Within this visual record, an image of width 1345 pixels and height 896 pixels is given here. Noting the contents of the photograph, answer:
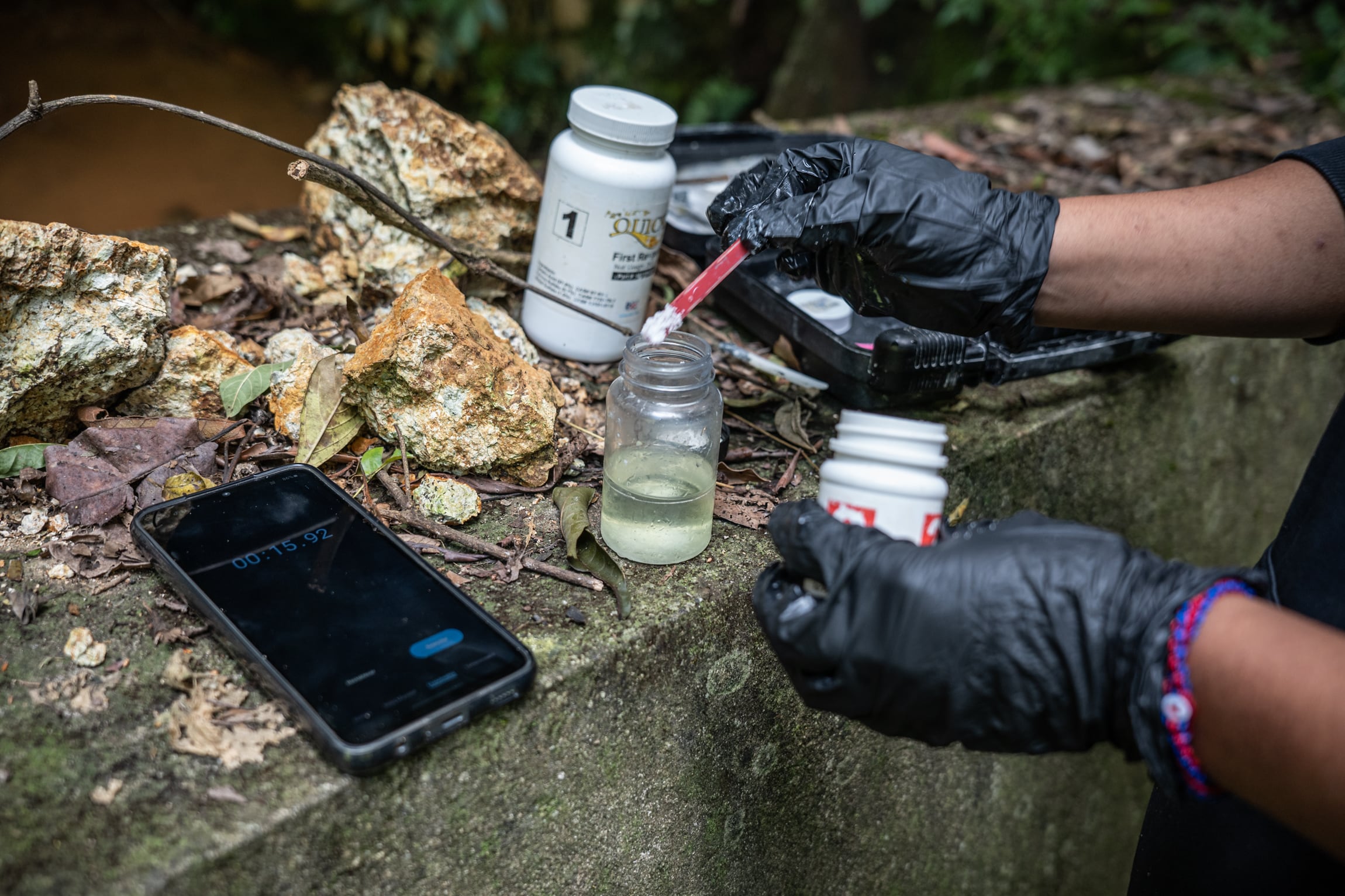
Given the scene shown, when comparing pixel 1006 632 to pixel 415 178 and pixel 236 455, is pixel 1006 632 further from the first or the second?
pixel 415 178

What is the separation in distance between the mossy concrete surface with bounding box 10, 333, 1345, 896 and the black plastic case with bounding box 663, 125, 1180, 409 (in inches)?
3.1

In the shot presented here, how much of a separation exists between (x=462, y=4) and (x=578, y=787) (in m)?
3.78

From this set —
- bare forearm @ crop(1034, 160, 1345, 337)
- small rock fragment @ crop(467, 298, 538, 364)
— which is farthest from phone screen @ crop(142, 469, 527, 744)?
bare forearm @ crop(1034, 160, 1345, 337)

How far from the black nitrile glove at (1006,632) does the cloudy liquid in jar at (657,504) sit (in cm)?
29

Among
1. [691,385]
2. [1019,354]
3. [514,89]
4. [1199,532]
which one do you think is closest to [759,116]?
[1019,354]

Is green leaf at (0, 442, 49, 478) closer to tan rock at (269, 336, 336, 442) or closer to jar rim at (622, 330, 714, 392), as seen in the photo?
tan rock at (269, 336, 336, 442)

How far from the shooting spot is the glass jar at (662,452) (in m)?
1.29

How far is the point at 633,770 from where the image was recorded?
4.07ft

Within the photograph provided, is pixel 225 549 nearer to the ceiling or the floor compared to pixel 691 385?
nearer to the floor

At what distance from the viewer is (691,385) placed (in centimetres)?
129

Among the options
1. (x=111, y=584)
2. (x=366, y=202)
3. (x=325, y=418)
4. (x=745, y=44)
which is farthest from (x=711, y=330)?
(x=745, y=44)

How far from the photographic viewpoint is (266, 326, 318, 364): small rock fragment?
157 cm

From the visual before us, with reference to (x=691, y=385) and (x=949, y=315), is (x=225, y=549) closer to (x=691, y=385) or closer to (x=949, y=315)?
(x=691, y=385)

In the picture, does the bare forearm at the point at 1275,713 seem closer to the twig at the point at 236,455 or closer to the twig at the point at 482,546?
the twig at the point at 482,546
